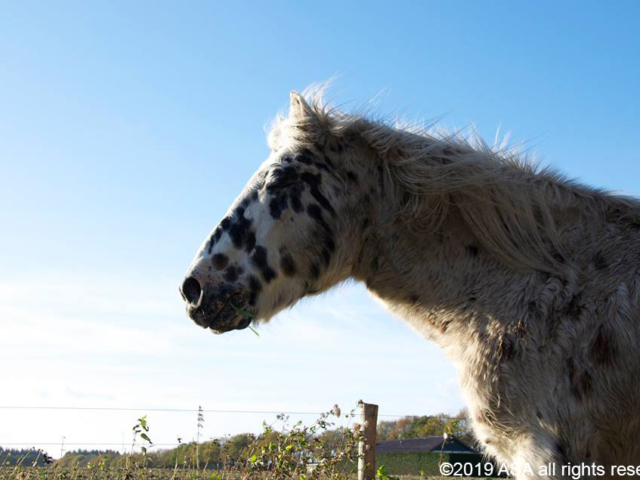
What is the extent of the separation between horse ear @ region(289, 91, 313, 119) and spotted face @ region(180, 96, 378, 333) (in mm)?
328

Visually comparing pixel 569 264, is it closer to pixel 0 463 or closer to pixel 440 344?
pixel 440 344

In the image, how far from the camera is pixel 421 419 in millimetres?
38906

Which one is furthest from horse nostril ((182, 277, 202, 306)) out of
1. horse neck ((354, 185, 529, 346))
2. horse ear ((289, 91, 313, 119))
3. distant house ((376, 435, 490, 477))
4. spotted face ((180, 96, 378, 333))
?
distant house ((376, 435, 490, 477))

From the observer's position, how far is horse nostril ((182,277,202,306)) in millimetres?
3480

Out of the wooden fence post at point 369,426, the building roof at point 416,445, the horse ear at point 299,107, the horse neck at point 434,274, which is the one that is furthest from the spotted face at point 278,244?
the building roof at point 416,445

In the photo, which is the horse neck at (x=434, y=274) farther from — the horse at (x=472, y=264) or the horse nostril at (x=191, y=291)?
the horse nostril at (x=191, y=291)

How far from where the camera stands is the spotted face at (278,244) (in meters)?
3.47

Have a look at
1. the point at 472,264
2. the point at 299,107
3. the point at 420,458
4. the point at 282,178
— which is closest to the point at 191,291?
the point at 282,178

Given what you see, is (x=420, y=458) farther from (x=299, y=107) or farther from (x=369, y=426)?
(x=299, y=107)

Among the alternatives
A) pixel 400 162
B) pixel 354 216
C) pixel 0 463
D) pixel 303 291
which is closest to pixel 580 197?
pixel 400 162

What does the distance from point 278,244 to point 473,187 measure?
117cm

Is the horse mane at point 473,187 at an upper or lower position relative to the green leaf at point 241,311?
upper

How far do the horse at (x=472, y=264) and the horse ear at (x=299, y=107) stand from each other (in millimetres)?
11

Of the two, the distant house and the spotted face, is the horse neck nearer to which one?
the spotted face
